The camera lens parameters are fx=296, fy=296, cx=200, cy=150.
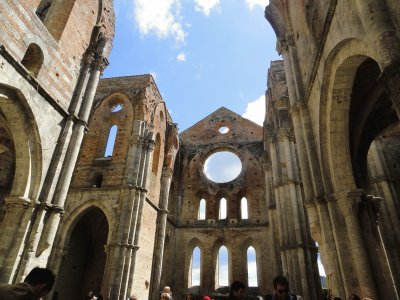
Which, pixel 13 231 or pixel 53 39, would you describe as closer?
pixel 13 231

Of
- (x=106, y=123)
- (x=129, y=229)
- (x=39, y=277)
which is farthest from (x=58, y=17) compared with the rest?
(x=39, y=277)

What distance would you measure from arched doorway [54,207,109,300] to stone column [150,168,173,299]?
2988mm

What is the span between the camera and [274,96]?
48.2ft

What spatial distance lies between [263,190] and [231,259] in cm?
492

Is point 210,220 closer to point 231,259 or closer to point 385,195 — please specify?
point 231,259

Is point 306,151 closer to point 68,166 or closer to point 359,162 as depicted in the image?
point 359,162

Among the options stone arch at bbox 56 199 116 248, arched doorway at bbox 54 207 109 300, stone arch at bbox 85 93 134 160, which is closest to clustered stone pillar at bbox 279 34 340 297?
stone arch at bbox 56 199 116 248

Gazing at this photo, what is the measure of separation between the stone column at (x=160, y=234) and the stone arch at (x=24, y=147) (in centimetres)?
965

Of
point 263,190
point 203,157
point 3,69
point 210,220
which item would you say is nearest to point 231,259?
point 210,220

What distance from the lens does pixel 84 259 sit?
16.1 metres

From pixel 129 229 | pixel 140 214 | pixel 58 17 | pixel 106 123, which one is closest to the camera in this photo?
pixel 58 17

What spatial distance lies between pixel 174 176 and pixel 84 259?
763cm

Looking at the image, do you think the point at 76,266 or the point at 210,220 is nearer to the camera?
the point at 76,266

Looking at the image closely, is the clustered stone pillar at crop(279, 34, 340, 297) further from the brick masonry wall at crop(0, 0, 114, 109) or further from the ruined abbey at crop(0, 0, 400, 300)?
the brick masonry wall at crop(0, 0, 114, 109)
